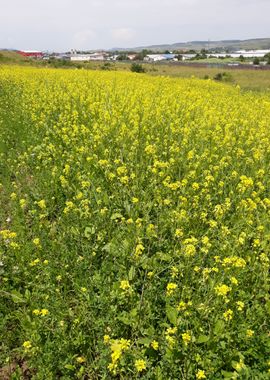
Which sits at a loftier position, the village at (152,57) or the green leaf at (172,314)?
the village at (152,57)

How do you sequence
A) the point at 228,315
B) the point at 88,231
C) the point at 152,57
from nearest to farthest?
the point at 228,315 < the point at 88,231 < the point at 152,57

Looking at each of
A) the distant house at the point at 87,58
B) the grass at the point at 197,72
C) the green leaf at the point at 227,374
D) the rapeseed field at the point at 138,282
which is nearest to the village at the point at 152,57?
the distant house at the point at 87,58

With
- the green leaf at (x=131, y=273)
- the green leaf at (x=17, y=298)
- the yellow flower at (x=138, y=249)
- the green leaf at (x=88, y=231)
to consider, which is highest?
the yellow flower at (x=138, y=249)

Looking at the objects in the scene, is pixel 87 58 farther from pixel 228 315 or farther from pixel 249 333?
pixel 249 333

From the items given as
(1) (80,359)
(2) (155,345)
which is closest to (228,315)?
(2) (155,345)

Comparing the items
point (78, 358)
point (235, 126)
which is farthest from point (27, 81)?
point (78, 358)

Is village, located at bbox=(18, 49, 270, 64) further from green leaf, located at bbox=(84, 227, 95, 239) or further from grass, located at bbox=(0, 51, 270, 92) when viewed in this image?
green leaf, located at bbox=(84, 227, 95, 239)

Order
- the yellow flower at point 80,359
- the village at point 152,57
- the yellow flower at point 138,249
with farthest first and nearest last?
the village at point 152,57 → the yellow flower at point 138,249 → the yellow flower at point 80,359

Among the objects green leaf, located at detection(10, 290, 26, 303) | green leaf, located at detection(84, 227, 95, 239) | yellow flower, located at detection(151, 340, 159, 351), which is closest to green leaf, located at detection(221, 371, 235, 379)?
yellow flower, located at detection(151, 340, 159, 351)

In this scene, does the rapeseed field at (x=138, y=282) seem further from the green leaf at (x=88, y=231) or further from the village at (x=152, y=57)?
the village at (x=152, y=57)

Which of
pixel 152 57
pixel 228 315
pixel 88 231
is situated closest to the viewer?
pixel 228 315

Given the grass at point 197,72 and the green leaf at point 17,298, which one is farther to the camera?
the grass at point 197,72

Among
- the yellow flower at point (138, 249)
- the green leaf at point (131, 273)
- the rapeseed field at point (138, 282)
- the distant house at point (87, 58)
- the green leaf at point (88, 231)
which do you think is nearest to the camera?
the rapeseed field at point (138, 282)

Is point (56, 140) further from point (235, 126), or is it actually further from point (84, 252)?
point (84, 252)
